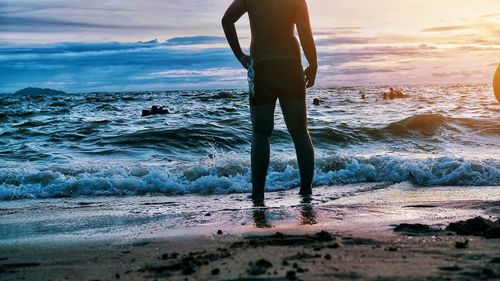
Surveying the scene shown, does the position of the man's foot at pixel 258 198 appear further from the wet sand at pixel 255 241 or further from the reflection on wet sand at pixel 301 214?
the wet sand at pixel 255 241

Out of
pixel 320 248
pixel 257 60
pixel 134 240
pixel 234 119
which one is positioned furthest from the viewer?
pixel 234 119

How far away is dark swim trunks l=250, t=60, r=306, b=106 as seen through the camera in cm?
532

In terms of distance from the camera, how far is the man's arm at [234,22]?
548cm

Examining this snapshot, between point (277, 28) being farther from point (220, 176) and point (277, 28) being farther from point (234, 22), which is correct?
point (220, 176)

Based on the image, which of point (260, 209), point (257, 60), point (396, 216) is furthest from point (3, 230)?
point (396, 216)

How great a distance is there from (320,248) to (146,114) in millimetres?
18412

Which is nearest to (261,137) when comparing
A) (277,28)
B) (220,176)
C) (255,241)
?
(277,28)

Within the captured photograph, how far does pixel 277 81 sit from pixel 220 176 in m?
3.06

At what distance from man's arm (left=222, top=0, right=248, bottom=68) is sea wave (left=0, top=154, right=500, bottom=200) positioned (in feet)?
7.53

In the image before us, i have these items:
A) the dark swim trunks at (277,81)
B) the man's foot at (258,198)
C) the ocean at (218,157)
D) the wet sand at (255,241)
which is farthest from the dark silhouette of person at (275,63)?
the ocean at (218,157)

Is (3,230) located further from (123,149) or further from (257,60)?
(123,149)

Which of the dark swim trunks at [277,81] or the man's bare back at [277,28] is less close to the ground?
the man's bare back at [277,28]

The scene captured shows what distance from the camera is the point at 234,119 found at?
15.6 metres

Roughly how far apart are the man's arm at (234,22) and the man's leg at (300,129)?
604mm
